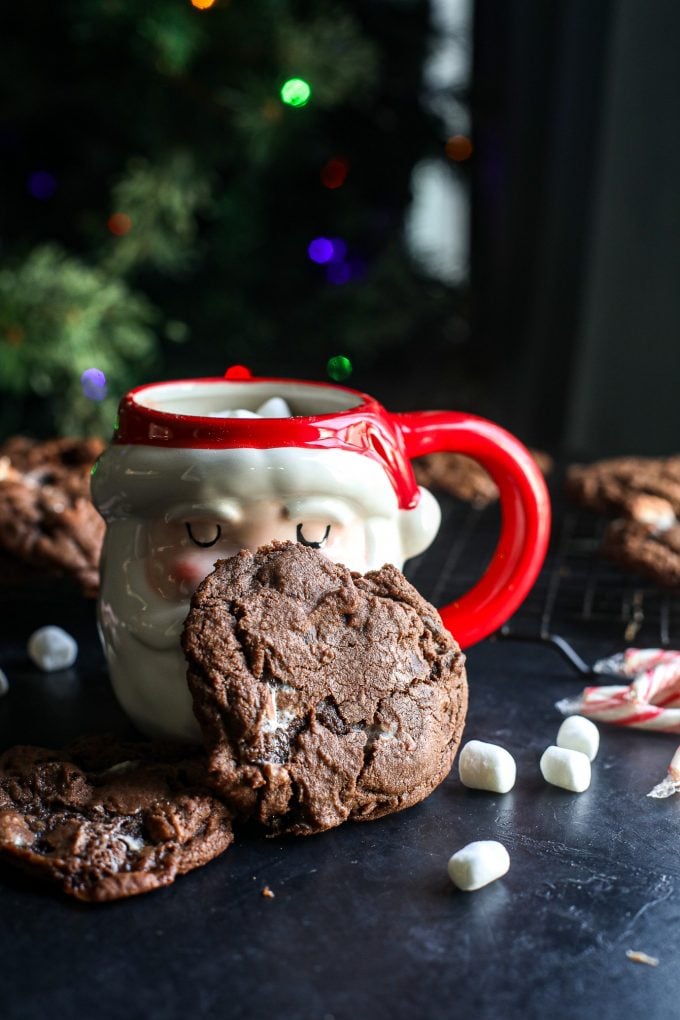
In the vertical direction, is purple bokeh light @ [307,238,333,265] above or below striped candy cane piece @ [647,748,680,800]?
above

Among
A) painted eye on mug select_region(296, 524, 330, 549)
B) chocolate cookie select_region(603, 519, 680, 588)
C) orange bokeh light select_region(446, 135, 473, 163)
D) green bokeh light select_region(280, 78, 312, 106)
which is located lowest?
chocolate cookie select_region(603, 519, 680, 588)

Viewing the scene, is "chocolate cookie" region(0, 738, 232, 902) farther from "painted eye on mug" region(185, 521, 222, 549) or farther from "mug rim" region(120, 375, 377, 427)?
"mug rim" region(120, 375, 377, 427)

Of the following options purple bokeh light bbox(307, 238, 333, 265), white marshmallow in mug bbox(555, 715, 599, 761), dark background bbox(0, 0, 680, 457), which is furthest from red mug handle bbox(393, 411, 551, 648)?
purple bokeh light bbox(307, 238, 333, 265)

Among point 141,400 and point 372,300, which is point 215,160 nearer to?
point 372,300

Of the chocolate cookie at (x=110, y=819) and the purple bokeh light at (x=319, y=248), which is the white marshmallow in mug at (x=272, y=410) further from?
the purple bokeh light at (x=319, y=248)

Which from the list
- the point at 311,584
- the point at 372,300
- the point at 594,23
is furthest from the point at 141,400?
the point at 594,23
